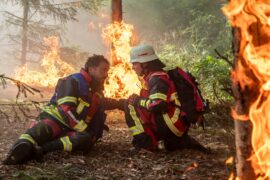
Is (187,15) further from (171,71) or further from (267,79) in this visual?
(267,79)

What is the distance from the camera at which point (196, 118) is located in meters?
5.57

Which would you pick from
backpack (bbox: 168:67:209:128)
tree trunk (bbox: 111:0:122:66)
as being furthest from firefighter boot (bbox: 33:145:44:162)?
tree trunk (bbox: 111:0:122:66)

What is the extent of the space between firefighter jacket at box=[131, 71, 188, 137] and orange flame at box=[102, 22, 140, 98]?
367 centimetres

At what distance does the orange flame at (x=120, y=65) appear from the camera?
945 centimetres

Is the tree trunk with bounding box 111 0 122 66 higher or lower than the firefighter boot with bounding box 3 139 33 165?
higher

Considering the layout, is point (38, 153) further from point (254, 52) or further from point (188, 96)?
point (254, 52)

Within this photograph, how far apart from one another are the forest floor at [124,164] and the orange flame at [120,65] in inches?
109

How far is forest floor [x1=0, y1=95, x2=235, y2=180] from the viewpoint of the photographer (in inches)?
180

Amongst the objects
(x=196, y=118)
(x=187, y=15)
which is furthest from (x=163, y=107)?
(x=187, y=15)

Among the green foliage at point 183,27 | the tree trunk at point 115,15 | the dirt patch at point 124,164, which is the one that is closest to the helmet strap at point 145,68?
the dirt patch at point 124,164

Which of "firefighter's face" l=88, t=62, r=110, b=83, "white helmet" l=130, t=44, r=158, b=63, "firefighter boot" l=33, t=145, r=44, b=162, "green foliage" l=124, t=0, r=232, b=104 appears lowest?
"firefighter boot" l=33, t=145, r=44, b=162

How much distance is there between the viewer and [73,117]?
18.2 ft

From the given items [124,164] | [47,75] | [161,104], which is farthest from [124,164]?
[47,75]

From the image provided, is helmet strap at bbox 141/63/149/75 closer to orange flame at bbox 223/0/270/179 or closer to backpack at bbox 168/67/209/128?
backpack at bbox 168/67/209/128
